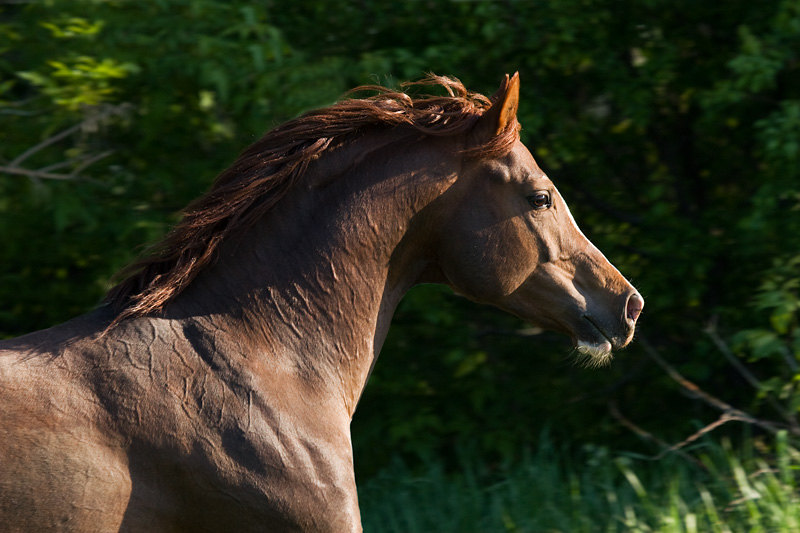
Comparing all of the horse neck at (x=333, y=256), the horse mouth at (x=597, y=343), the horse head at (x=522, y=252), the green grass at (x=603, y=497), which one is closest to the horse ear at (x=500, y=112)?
the horse head at (x=522, y=252)

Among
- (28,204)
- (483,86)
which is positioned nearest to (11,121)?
(28,204)

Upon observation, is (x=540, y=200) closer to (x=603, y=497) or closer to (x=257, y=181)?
(x=257, y=181)

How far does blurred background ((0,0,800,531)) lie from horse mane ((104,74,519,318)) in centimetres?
187

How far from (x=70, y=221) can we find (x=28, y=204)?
0.32 meters

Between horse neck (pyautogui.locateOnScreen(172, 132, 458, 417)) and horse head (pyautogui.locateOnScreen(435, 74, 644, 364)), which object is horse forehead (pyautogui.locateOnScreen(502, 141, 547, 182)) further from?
horse neck (pyautogui.locateOnScreen(172, 132, 458, 417))

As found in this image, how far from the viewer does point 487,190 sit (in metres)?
2.67

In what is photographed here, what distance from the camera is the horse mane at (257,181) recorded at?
2.51 m

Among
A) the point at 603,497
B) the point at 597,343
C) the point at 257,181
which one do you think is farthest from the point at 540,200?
the point at 603,497

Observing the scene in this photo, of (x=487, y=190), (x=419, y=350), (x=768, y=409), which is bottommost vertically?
(x=768, y=409)

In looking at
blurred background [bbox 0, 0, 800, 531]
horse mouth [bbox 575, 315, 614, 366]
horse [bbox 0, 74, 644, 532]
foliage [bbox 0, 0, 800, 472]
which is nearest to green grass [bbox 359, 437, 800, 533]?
blurred background [bbox 0, 0, 800, 531]

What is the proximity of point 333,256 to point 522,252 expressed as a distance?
2.01 ft

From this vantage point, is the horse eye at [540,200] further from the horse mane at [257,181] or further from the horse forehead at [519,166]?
the horse mane at [257,181]

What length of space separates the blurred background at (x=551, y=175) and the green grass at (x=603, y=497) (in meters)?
0.02

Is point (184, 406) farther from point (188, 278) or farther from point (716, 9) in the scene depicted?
point (716, 9)
